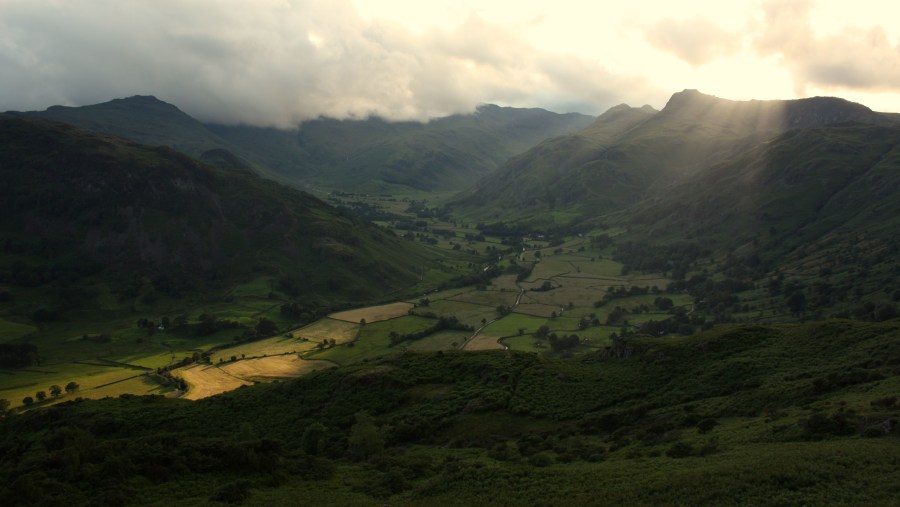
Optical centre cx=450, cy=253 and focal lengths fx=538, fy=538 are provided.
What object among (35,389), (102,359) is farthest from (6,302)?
(35,389)

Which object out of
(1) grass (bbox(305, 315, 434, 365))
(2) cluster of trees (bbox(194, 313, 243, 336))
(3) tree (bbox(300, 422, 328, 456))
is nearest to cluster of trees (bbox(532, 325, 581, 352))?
(1) grass (bbox(305, 315, 434, 365))

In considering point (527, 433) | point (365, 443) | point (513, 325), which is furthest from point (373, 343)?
point (527, 433)

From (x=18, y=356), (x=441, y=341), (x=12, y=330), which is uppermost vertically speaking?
(x=12, y=330)

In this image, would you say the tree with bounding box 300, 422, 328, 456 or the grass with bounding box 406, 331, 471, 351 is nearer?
the tree with bounding box 300, 422, 328, 456

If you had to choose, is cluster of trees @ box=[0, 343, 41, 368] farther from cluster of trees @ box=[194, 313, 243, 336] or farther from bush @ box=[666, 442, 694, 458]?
bush @ box=[666, 442, 694, 458]

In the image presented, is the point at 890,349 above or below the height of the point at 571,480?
above

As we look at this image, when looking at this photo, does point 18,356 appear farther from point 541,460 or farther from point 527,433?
point 541,460

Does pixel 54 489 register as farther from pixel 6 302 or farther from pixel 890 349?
pixel 6 302

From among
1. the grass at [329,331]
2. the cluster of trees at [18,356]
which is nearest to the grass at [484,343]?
the grass at [329,331]
